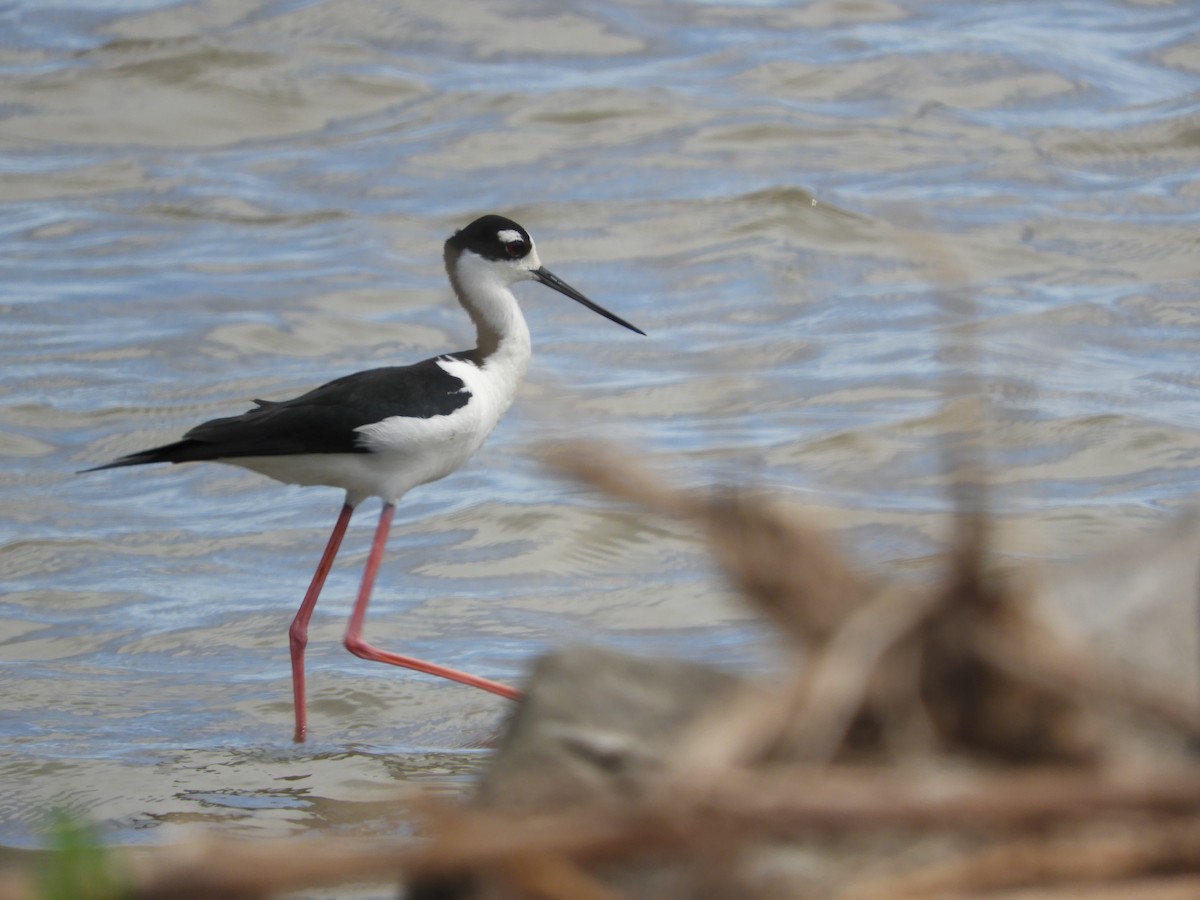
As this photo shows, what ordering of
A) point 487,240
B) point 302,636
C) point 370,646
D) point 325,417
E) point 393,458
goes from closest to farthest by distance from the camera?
1. point 325,417
2. point 393,458
3. point 302,636
4. point 370,646
5. point 487,240

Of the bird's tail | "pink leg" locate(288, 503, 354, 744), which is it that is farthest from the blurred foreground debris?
"pink leg" locate(288, 503, 354, 744)

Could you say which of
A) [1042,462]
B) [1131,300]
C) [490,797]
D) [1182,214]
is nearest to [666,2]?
[1182,214]

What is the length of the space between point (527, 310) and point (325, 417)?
21.8ft

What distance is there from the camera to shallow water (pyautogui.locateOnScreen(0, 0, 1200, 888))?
6875 millimetres

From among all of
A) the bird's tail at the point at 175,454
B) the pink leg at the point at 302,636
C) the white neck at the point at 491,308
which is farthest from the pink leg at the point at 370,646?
the bird's tail at the point at 175,454

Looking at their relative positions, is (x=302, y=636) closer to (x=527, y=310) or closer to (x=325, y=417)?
(x=325, y=417)

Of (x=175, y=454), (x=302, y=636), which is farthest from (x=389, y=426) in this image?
(x=302, y=636)

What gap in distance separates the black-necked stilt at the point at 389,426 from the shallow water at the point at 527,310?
69cm

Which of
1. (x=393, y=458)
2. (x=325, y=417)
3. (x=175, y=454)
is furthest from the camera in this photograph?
(x=393, y=458)

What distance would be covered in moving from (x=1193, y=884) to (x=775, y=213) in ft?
42.2

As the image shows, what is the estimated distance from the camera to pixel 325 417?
20.9ft

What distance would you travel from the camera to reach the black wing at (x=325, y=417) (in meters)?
6.25

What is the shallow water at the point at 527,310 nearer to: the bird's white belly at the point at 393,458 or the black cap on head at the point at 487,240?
the bird's white belly at the point at 393,458

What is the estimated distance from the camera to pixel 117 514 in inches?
379
